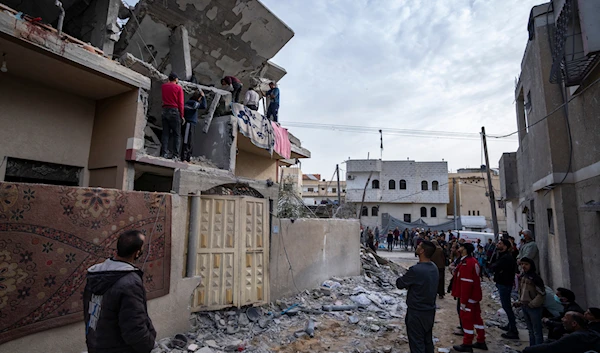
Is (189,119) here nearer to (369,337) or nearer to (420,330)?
(369,337)

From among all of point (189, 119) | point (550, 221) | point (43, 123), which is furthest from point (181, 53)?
point (550, 221)

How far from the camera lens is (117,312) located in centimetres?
222

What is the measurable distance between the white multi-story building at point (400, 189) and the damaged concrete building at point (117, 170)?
92.0 ft

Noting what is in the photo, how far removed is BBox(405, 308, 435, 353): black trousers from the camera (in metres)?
3.94

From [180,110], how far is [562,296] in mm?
7310

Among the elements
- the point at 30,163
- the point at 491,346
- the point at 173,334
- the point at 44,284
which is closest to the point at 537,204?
the point at 491,346

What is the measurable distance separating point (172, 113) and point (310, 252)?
493cm

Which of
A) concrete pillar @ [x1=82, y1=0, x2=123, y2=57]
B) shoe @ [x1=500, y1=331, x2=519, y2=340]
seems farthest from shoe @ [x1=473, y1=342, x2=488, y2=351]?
concrete pillar @ [x1=82, y1=0, x2=123, y2=57]

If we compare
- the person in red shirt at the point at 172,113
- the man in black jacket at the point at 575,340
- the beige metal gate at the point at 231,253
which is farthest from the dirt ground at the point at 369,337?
the person in red shirt at the point at 172,113

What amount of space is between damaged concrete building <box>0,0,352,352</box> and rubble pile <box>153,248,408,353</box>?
0.29m

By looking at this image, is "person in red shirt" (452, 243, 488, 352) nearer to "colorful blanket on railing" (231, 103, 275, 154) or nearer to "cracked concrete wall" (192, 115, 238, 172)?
"cracked concrete wall" (192, 115, 238, 172)

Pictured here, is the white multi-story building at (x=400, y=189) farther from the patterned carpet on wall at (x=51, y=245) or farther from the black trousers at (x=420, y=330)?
the patterned carpet on wall at (x=51, y=245)

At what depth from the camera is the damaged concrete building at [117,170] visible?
379 centimetres

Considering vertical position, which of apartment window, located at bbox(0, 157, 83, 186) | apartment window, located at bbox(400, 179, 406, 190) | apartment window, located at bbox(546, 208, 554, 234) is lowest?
apartment window, located at bbox(546, 208, 554, 234)
